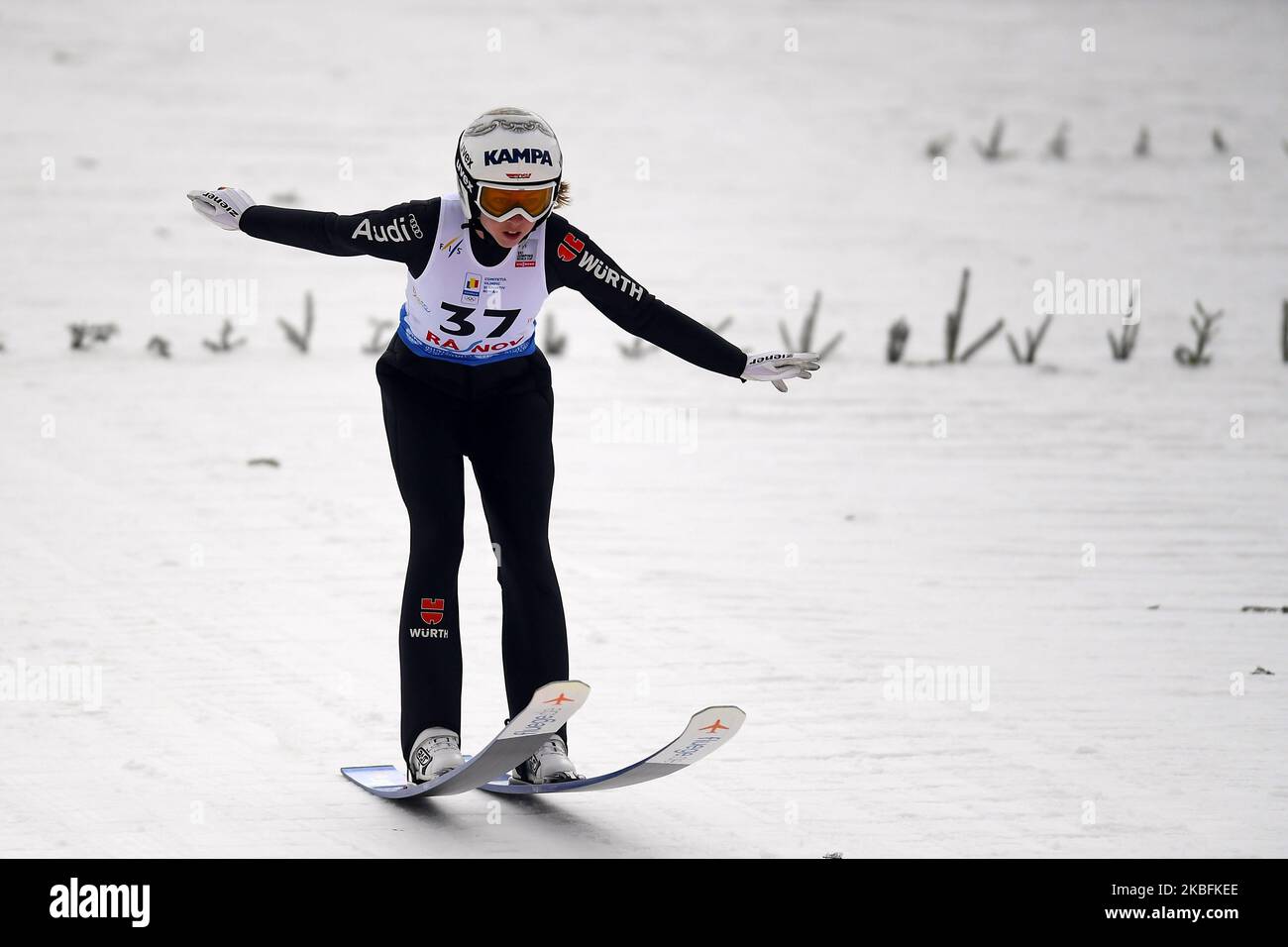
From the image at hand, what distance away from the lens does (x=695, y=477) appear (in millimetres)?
9344

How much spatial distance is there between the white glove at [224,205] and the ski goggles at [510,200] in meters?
0.74

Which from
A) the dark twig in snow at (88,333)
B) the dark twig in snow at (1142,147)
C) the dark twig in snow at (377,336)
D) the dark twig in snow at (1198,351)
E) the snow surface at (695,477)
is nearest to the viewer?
the snow surface at (695,477)

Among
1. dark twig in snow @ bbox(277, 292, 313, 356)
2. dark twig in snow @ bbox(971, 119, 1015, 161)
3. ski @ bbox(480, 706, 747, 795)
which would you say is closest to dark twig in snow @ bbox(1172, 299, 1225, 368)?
dark twig in snow @ bbox(277, 292, 313, 356)

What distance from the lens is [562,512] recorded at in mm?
8625

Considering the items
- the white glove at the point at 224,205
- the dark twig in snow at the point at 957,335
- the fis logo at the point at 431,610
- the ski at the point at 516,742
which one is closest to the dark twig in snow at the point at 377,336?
the dark twig in snow at the point at 957,335

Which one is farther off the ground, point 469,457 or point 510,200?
point 510,200

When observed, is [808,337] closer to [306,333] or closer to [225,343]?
[306,333]

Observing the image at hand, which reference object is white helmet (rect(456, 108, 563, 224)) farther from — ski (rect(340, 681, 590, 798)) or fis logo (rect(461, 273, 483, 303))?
ski (rect(340, 681, 590, 798))

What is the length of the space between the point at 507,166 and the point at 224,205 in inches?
34.7

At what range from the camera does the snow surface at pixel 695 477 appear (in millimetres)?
5141

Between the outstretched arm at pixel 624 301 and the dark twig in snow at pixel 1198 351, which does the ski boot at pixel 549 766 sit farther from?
the dark twig in snow at pixel 1198 351

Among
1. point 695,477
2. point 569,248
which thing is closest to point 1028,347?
point 695,477

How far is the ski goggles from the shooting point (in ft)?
15.4

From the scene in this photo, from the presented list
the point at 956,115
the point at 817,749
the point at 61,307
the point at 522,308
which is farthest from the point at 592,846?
the point at 956,115
